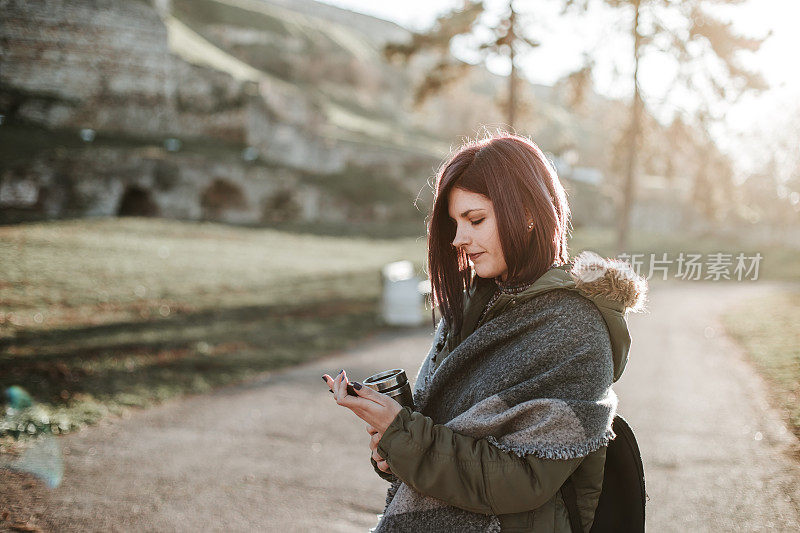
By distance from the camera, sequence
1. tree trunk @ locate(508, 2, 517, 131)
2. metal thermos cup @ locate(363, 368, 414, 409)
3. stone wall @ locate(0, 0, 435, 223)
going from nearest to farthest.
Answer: metal thermos cup @ locate(363, 368, 414, 409) < stone wall @ locate(0, 0, 435, 223) < tree trunk @ locate(508, 2, 517, 131)

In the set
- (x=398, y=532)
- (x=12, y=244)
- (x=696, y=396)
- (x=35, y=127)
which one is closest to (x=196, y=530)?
(x=398, y=532)

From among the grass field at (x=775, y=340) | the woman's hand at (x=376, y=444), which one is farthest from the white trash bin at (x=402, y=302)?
the woman's hand at (x=376, y=444)

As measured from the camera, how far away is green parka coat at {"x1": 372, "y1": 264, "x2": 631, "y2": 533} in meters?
1.82

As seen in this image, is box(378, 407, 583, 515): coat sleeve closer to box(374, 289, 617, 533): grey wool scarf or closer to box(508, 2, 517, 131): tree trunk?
box(374, 289, 617, 533): grey wool scarf

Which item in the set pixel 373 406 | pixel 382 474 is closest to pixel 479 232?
pixel 373 406

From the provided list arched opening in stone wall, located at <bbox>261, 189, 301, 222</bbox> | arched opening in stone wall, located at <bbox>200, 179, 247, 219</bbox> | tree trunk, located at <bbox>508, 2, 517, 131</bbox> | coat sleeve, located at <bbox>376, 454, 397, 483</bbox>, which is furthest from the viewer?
arched opening in stone wall, located at <bbox>261, 189, 301, 222</bbox>

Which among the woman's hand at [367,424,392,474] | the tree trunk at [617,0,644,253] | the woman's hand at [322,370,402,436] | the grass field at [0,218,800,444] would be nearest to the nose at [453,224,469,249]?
the woman's hand at [322,370,402,436]

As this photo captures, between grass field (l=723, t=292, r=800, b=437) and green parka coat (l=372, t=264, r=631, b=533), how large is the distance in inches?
200

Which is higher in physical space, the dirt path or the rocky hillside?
the rocky hillside

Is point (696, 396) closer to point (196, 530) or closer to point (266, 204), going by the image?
point (196, 530)

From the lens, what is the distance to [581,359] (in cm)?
184

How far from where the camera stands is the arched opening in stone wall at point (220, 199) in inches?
1117

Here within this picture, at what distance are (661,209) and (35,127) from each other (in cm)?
4795

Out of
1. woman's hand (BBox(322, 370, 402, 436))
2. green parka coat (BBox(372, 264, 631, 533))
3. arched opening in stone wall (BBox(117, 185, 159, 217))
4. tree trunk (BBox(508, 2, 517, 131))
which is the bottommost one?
arched opening in stone wall (BBox(117, 185, 159, 217))
